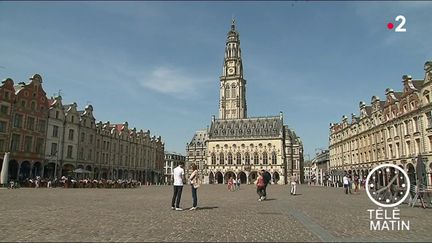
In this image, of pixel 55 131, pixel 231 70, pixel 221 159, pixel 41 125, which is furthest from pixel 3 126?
pixel 231 70

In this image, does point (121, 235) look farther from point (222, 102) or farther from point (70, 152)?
point (222, 102)

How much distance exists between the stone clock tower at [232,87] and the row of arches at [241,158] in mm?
18596

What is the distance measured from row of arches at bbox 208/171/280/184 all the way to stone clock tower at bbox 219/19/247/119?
23.2 metres

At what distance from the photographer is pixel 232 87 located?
119250mm

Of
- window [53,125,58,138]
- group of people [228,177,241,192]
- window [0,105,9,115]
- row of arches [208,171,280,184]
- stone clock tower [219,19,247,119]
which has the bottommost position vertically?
group of people [228,177,241,192]

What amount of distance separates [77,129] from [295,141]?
80.6 m

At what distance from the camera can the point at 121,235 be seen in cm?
795

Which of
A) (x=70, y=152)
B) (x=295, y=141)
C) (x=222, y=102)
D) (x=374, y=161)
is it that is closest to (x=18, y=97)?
(x=70, y=152)

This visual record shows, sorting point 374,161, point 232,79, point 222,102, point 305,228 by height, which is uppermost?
point 232,79

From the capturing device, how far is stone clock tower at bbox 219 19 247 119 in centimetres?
11703

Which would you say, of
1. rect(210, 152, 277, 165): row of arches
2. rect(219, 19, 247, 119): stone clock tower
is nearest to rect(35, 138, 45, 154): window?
rect(210, 152, 277, 165): row of arches

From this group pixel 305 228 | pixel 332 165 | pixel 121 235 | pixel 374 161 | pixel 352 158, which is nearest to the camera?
pixel 121 235

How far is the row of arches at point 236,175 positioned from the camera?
314 ft

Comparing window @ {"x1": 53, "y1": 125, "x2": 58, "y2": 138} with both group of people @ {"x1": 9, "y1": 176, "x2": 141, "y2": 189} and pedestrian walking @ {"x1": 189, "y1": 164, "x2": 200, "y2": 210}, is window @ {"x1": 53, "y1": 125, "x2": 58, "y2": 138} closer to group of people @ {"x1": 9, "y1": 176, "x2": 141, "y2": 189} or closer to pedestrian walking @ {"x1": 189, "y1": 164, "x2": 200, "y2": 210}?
group of people @ {"x1": 9, "y1": 176, "x2": 141, "y2": 189}
